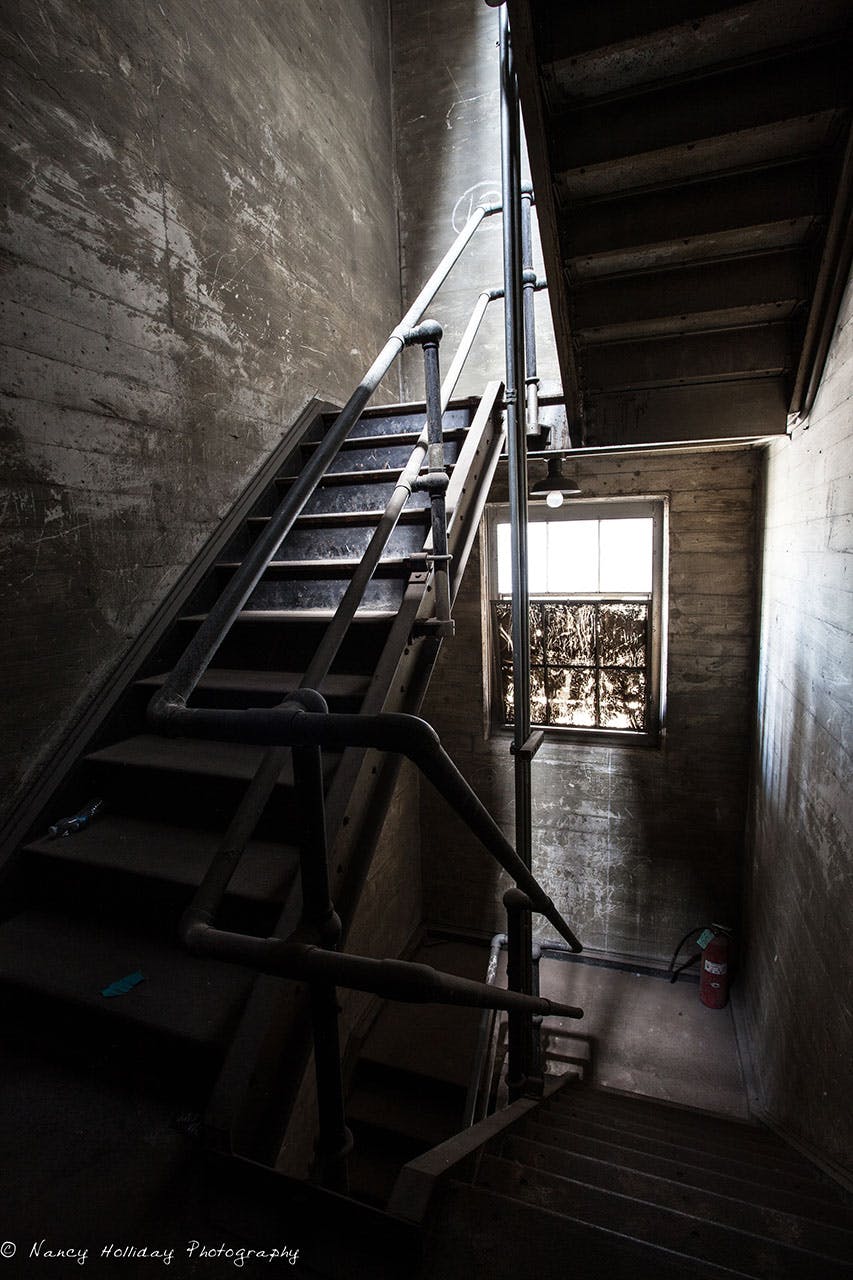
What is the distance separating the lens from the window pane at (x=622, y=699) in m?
4.45

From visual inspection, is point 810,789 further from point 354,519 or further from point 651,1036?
point 651,1036

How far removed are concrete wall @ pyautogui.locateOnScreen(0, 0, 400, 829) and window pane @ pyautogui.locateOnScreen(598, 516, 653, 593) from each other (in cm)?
235

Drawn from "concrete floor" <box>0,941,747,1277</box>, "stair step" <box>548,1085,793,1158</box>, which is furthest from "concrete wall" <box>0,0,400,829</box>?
"stair step" <box>548,1085,793,1158</box>

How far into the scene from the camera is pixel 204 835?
199 cm

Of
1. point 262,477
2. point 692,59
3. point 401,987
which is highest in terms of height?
point 692,59

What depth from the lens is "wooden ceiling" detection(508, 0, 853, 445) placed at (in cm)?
183

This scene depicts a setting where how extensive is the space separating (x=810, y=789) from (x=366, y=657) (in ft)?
6.11

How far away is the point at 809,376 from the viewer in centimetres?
256

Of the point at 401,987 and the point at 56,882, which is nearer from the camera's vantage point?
the point at 401,987

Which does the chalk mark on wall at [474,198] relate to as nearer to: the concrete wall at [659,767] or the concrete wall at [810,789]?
the concrete wall at [659,767]

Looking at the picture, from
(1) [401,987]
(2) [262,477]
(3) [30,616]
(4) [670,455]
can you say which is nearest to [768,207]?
(4) [670,455]

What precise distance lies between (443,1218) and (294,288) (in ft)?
13.6

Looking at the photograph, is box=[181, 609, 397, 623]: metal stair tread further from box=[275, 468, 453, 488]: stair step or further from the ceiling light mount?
the ceiling light mount

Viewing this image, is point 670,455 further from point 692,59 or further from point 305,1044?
point 305,1044
